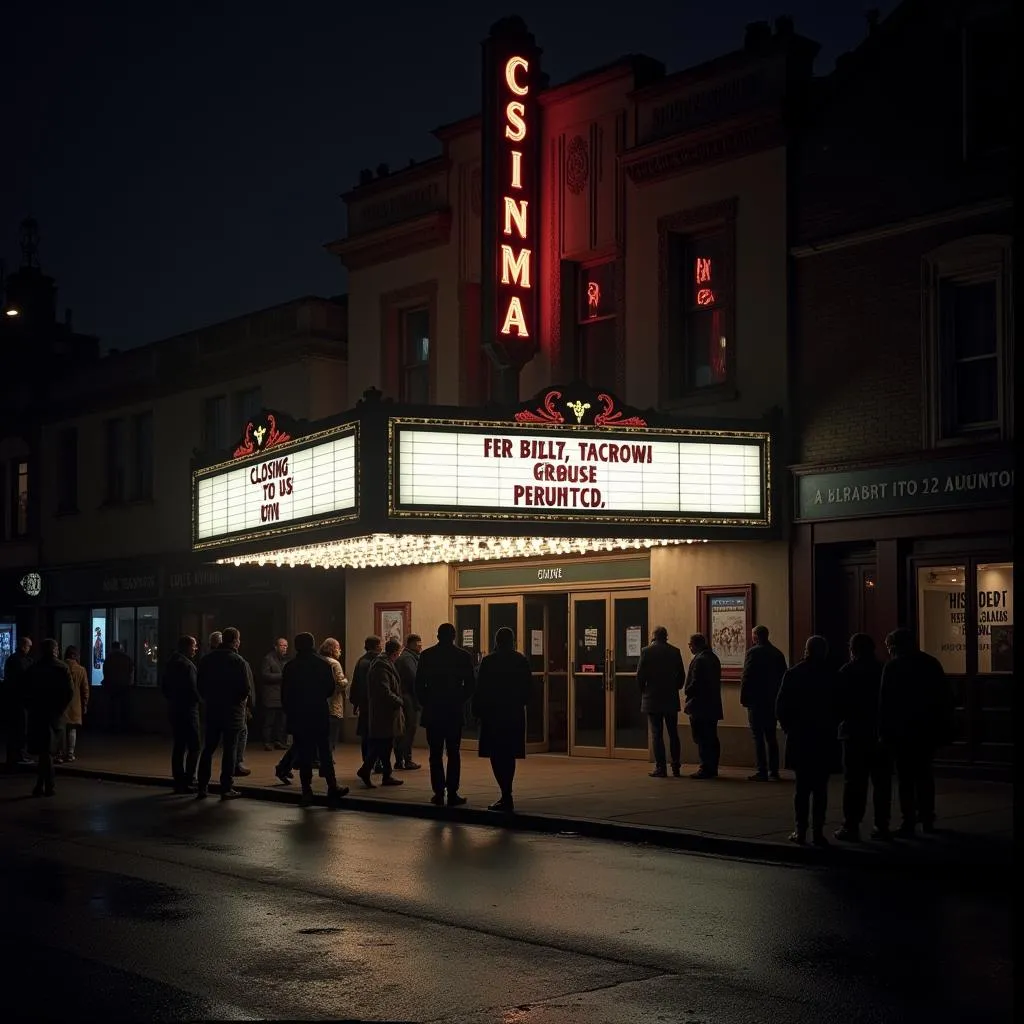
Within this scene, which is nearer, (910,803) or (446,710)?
(910,803)

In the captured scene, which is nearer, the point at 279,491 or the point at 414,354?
the point at 279,491

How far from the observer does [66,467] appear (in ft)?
114

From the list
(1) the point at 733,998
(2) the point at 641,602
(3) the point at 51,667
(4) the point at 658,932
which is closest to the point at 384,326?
(2) the point at 641,602

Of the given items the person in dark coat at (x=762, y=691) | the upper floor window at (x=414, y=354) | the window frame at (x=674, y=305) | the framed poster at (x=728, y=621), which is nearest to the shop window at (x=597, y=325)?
the window frame at (x=674, y=305)

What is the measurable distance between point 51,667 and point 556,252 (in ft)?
30.4

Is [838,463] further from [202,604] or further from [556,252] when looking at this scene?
[202,604]

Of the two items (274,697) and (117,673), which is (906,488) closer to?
(274,697)

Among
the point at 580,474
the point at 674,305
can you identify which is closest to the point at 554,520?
the point at 580,474

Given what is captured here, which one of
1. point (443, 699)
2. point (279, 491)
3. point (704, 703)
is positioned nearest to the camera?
point (443, 699)

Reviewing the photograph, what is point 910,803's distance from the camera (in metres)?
12.7

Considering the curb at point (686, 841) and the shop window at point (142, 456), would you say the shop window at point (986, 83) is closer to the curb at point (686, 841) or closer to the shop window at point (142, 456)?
the curb at point (686, 841)

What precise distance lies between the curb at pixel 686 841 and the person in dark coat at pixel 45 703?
101 inches

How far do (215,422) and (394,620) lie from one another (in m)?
7.13

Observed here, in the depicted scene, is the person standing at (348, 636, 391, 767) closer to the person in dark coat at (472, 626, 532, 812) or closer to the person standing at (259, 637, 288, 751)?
the person in dark coat at (472, 626, 532, 812)
